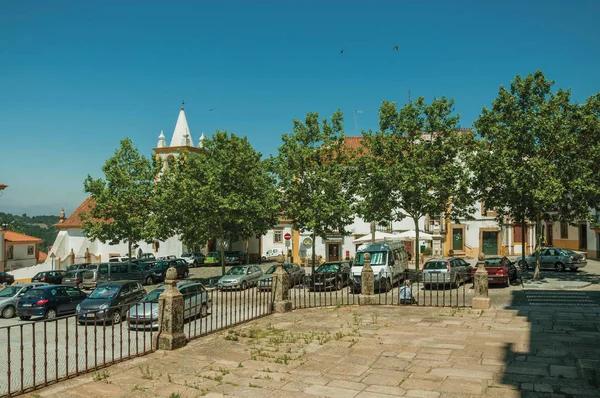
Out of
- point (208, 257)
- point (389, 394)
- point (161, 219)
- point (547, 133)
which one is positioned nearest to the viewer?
point (389, 394)

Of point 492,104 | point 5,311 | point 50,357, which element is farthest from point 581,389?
point 5,311

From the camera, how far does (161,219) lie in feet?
110

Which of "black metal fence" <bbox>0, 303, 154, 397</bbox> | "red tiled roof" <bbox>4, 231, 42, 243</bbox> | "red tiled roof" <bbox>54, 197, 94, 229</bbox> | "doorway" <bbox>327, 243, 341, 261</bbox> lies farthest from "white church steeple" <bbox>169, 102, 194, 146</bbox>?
"black metal fence" <bbox>0, 303, 154, 397</bbox>

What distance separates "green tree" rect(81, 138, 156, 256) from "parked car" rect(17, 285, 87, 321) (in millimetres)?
14008

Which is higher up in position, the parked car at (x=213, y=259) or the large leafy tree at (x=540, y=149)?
the large leafy tree at (x=540, y=149)

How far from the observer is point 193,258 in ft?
160

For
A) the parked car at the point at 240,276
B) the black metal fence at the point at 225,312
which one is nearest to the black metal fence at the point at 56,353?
the black metal fence at the point at 225,312

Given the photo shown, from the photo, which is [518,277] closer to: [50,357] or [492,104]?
[492,104]

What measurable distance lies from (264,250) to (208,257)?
258 inches

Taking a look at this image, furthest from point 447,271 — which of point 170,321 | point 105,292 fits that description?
point 170,321

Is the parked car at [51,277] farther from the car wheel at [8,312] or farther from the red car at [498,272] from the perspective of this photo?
the red car at [498,272]

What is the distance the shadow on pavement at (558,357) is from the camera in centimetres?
791

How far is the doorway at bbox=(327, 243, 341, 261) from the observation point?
145ft

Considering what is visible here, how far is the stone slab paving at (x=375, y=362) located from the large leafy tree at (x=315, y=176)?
580 inches
